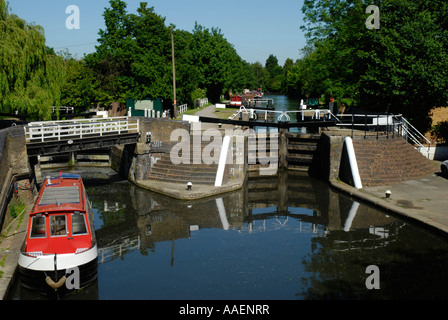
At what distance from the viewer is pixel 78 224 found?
14898 millimetres

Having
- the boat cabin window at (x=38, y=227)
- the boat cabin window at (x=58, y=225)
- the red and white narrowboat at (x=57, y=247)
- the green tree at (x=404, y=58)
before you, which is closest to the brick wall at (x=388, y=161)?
the green tree at (x=404, y=58)

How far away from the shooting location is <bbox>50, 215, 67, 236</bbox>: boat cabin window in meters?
14.5

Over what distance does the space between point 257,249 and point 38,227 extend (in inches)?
331

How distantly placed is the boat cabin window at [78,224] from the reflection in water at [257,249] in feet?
5.74

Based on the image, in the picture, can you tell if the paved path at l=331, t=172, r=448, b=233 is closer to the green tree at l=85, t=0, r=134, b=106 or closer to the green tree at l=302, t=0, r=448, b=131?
the green tree at l=302, t=0, r=448, b=131

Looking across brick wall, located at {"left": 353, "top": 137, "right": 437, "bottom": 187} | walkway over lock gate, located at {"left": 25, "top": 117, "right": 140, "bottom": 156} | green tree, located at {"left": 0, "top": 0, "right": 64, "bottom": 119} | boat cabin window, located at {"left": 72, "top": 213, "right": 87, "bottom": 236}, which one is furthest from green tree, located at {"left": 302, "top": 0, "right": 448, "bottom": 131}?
boat cabin window, located at {"left": 72, "top": 213, "right": 87, "bottom": 236}

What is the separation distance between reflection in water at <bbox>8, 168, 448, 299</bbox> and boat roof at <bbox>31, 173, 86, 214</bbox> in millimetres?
2602

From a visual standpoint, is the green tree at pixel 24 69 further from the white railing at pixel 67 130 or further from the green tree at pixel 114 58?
the green tree at pixel 114 58

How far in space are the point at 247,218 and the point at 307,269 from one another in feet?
23.0

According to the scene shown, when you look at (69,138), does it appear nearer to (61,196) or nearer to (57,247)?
(61,196)

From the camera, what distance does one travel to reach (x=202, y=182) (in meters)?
26.0

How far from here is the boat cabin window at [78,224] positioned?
14.7m

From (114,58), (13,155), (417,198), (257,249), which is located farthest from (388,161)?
(114,58)
